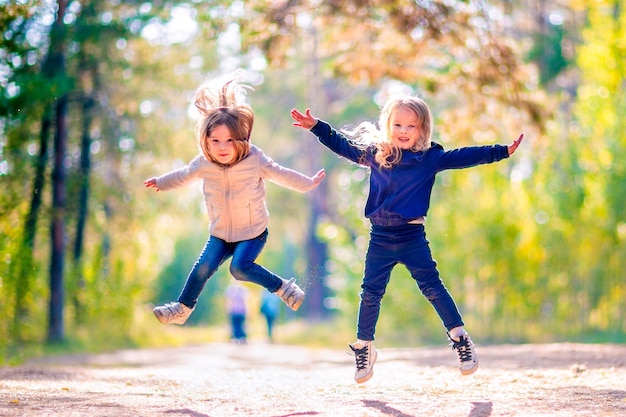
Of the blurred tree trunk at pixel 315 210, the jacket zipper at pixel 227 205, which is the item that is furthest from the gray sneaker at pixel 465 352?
the blurred tree trunk at pixel 315 210

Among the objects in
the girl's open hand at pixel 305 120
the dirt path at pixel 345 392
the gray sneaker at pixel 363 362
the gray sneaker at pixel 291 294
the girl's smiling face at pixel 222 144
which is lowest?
the dirt path at pixel 345 392

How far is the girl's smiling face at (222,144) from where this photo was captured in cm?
662

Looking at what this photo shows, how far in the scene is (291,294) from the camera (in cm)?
664

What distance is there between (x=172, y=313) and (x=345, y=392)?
1431 millimetres

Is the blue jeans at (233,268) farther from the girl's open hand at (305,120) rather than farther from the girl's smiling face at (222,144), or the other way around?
the girl's open hand at (305,120)

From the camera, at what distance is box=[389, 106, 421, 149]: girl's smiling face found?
6461mm

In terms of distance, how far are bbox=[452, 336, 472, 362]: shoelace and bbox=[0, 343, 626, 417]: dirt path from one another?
0.23m

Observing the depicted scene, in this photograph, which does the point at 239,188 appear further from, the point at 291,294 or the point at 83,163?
the point at 83,163

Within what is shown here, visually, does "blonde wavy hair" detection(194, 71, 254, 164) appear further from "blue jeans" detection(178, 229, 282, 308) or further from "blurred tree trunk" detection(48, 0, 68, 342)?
"blurred tree trunk" detection(48, 0, 68, 342)

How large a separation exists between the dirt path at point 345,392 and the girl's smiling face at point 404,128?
1.84 metres

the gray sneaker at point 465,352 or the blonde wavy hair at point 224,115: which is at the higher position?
the blonde wavy hair at point 224,115

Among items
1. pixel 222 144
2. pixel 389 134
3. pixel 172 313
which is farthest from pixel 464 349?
pixel 222 144

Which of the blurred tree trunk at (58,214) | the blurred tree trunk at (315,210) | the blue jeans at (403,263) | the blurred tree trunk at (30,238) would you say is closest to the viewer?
the blue jeans at (403,263)

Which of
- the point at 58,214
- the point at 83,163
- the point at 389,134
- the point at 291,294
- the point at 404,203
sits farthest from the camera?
the point at 83,163
